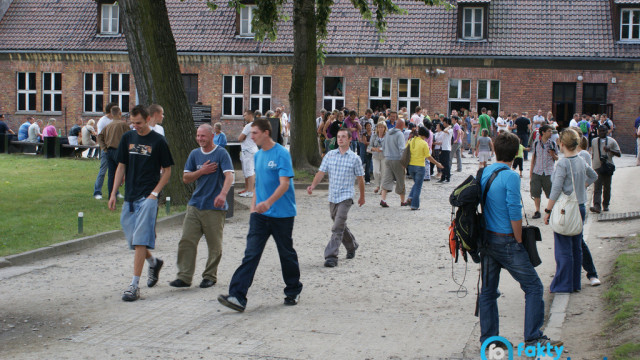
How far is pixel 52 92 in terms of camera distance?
133ft

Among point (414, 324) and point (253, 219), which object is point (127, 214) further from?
point (414, 324)

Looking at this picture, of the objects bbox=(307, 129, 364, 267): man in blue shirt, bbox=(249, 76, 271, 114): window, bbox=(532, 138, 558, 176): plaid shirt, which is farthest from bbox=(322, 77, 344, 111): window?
bbox=(307, 129, 364, 267): man in blue shirt

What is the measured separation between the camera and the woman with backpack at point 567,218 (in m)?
8.71

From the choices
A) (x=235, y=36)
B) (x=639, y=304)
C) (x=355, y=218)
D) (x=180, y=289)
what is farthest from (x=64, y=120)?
(x=639, y=304)

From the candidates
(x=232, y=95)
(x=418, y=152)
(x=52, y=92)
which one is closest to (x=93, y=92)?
(x=52, y=92)

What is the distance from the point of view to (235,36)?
3850 cm

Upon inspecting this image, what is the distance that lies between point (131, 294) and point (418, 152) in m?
9.65

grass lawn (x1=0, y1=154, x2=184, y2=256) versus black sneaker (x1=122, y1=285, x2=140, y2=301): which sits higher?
grass lawn (x1=0, y1=154, x2=184, y2=256)

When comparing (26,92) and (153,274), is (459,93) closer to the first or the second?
(26,92)

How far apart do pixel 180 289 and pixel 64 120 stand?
33406 millimetres

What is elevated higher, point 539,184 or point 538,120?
point 538,120

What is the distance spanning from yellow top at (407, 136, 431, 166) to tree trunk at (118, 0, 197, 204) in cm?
467

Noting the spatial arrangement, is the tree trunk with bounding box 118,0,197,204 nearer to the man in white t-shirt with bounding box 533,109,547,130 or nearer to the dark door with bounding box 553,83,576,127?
the man in white t-shirt with bounding box 533,109,547,130

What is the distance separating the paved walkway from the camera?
6.82 meters
